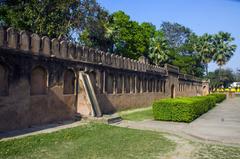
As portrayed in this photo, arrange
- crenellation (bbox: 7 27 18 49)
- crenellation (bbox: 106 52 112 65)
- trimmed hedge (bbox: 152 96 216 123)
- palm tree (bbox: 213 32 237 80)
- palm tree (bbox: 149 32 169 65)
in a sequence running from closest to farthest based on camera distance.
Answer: crenellation (bbox: 7 27 18 49), trimmed hedge (bbox: 152 96 216 123), crenellation (bbox: 106 52 112 65), palm tree (bbox: 149 32 169 65), palm tree (bbox: 213 32 237 80)

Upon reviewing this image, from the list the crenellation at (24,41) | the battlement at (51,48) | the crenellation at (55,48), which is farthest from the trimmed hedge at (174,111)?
the crenellation at (24,41)

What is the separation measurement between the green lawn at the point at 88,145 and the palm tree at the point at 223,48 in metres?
49.6

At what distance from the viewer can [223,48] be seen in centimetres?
5709

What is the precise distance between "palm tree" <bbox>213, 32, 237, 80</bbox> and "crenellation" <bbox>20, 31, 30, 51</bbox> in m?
50.0

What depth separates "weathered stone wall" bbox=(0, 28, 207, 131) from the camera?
11.2m

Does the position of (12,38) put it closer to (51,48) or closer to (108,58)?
(51,48)

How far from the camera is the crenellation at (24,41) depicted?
466 inches

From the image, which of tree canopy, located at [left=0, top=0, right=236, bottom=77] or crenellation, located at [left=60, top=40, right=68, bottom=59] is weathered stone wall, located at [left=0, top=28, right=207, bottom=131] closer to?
crenellation, located at [left=60, top=40, right=68, bottom=59]

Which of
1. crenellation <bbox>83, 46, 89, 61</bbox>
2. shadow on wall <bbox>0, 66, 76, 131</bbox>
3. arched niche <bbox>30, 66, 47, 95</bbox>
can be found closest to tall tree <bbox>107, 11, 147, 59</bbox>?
crenellation <bbox>83, 46, 89, 61</bbox>

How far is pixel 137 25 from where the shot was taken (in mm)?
46000

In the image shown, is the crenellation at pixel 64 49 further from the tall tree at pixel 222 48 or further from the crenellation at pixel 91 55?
the tall tree at pixel 222 48

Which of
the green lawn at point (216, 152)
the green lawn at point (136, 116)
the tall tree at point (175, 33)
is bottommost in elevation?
the green lawn at point (216, 152)

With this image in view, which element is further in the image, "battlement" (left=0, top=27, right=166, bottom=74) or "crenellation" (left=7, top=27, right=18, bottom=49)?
"battlement" (left=0, top=27, right=166, bottom=74)

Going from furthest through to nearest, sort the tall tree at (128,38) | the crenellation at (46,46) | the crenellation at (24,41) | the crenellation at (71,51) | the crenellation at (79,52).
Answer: the tall tree at (128,38)
the crenellation at (79,52)
the crenellation at (71,51)
the crenellation at (46,46)
the crenellation at (24,41)
